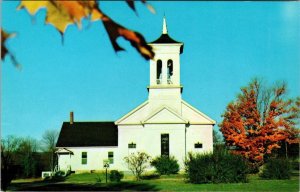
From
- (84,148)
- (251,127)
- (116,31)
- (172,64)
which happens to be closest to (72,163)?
(84,148)

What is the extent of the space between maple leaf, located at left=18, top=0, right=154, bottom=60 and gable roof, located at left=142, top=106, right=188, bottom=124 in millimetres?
29344

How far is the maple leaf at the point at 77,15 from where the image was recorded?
4.84 ft

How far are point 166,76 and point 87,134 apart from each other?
399 inches

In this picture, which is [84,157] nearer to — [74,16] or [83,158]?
[83,158]

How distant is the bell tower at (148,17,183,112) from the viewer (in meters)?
31.4

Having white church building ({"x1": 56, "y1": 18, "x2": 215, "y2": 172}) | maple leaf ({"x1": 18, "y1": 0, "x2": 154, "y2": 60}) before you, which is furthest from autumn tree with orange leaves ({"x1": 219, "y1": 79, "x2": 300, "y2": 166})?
maple leaf ({"x1": 18, "y1": 0, "x2": 154, "y2": 60})

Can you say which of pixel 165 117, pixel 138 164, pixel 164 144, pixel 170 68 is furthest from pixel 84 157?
pixel 170 68

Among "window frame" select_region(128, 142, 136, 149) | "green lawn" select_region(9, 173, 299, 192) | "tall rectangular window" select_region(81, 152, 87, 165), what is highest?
"window frame" select_region(128, 142, 136, 149)

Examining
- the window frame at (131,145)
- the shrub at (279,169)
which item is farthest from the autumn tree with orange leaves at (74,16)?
the window frame at (131,145)

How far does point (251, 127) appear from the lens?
3142cm

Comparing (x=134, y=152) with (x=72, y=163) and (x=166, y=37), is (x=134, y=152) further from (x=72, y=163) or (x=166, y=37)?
(x=166, y=37)

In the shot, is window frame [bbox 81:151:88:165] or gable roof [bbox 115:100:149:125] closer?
gable roof [bbox 115:100:149:125]

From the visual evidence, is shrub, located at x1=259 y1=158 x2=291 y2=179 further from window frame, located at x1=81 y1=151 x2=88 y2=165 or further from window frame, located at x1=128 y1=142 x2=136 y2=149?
window frame, located at x1=81 y1=151 x2=88 y2=165

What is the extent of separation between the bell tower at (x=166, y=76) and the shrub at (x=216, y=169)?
31.7 feet
